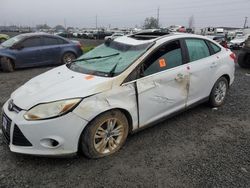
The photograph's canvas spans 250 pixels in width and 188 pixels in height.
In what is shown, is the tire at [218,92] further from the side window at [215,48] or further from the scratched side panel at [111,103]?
Result: the scratched side panel at [111,103]

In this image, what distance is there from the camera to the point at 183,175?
276 centimetres

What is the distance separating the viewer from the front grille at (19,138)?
8.96ft

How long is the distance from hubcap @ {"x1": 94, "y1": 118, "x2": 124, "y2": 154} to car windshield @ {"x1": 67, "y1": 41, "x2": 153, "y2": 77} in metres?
0.66

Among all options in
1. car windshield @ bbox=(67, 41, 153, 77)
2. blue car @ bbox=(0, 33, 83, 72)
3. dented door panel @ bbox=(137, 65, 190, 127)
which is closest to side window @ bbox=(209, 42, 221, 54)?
dented door panel @ bbox=(137, 65, 190, 127)

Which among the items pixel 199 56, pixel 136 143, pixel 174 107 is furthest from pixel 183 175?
pixel 199 56

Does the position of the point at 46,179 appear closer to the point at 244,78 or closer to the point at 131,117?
the point at 131,117

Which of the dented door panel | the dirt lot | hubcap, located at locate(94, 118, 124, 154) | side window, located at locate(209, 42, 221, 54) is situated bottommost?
the dirt lot

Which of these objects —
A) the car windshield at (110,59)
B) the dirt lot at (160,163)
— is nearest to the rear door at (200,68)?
the dirt lot at (160,163)

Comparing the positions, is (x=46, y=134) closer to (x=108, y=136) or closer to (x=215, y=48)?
(x=108, y=136)

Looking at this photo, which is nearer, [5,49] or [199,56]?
[199,56]

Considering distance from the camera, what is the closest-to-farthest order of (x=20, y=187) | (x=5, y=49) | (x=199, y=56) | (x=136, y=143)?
(x=20, y=187), (x=136, y=143), (x=199, y=56), (x=5, y=49)

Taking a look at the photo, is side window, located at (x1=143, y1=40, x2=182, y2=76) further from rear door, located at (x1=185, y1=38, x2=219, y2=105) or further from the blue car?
the blue car

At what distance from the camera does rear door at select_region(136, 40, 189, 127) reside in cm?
329

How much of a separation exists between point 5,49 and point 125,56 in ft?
21.7
